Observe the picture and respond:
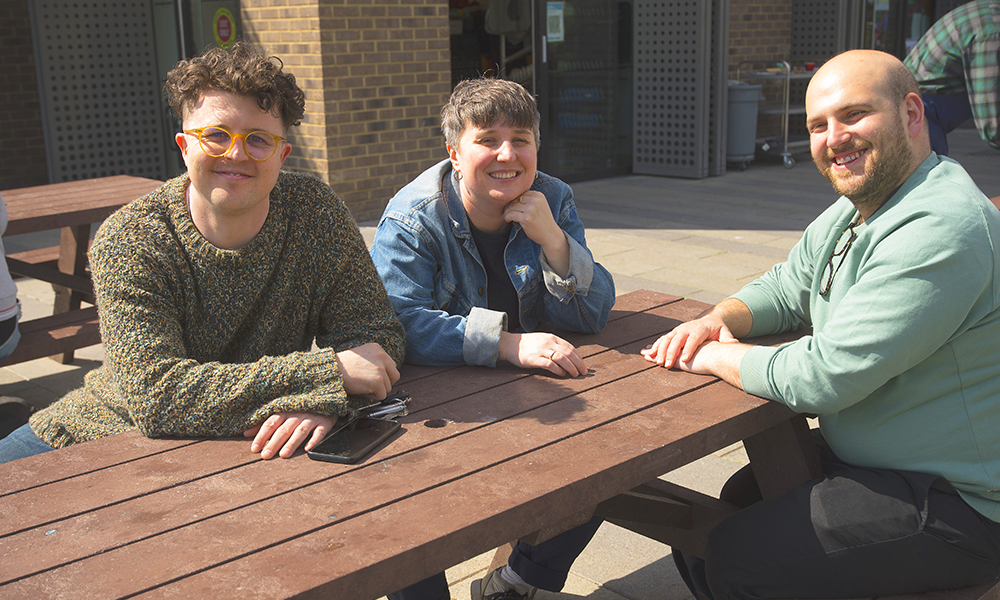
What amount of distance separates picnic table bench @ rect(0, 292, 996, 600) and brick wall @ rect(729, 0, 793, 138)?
9362mm

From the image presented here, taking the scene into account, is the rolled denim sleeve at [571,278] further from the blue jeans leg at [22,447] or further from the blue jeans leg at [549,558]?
the blue jeans leg at [22,447]

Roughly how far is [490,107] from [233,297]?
32.2 inches

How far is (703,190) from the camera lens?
30.9 feet

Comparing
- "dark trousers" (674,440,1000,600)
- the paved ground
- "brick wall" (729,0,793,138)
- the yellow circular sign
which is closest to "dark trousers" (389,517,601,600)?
the paved ground

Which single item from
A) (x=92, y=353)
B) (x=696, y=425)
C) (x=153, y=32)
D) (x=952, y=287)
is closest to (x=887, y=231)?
(x=952, y=287)

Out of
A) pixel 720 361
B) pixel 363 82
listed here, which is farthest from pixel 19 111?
pixel 720 361

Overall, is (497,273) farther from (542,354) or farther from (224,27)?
(224,27)

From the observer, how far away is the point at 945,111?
5309mm

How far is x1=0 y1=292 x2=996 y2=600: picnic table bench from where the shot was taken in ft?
4.72

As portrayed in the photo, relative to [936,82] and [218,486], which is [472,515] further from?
[936,82]

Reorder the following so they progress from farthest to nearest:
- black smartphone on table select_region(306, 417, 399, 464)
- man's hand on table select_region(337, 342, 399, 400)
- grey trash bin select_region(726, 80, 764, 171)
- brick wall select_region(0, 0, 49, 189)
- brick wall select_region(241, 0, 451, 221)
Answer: grey trash bin select_region(726, 80, 764, 171) → brick wall select_region(0, 0, 49, 189) → brick wall select_region(241, 0, 451, 221) → man's hand on table select_region(337, 342, 399, 400) → black smartphone on table select_region(306, 417, 399, 464)

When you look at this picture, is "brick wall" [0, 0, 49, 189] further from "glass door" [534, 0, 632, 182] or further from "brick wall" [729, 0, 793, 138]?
"brick wall" [729, 0, 793, 138]

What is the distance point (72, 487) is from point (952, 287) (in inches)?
68.6

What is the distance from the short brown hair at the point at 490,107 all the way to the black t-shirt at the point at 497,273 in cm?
28
